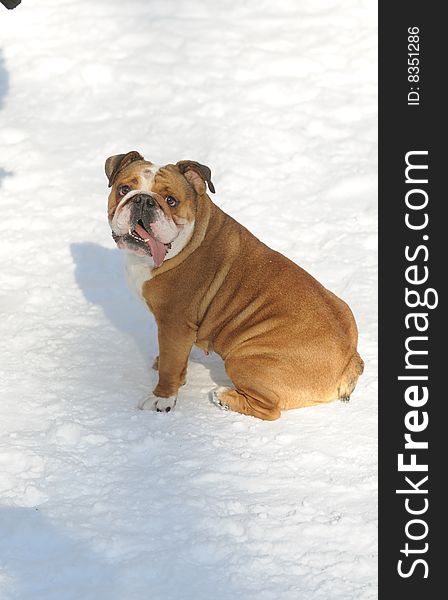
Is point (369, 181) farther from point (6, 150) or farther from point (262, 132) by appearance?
point (6, 150)

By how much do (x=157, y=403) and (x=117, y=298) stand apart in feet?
5.00

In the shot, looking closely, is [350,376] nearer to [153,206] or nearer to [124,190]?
[153,206]

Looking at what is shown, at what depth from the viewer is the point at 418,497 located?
4848mm

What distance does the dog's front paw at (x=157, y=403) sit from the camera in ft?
17.8

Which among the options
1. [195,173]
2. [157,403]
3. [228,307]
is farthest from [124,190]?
[157,403]

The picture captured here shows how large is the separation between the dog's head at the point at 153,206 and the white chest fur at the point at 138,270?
13cm

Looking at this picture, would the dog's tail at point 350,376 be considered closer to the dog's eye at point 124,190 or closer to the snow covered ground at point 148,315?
the snow covered ground at point 148,315

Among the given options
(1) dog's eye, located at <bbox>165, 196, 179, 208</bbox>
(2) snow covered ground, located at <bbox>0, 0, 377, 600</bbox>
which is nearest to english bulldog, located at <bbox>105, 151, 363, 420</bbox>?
(1) dog's eye, located at <bbox>165, 196, 179, 208</bbox>

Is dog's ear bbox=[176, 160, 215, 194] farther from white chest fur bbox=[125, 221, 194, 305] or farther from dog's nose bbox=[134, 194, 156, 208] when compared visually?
dog's nose bbox=[134, 194, 156, 208]

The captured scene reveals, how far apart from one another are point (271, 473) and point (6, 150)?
4512 millimetres

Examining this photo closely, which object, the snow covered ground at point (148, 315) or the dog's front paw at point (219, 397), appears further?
the dog's front paw at point (219, 397)

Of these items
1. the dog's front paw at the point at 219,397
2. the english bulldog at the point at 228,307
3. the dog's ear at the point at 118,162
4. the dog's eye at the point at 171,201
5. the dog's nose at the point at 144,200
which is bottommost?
the dog's front paw at the point at 219,397

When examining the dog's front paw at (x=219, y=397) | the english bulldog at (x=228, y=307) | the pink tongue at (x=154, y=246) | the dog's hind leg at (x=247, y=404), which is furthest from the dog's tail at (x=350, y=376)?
the pink tongue at (x=154, y=246)

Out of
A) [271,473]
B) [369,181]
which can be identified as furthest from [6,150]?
[271,473]
